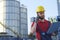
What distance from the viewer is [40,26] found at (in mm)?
3662

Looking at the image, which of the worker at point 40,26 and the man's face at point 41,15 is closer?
the worker at point 40,26

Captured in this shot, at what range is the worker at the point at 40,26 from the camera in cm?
354

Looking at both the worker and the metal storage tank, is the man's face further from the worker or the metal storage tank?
the metal storage tank

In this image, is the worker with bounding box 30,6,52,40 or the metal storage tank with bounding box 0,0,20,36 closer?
the worker with bounding box 30,6,52,40

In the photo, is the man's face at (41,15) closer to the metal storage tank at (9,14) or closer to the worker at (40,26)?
the worker at (40,26)

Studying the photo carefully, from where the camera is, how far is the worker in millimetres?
3539

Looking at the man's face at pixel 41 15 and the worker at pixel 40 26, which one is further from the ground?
the man's face at pixel 41 15

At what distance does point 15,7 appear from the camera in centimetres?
5488

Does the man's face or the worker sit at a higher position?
the man's face

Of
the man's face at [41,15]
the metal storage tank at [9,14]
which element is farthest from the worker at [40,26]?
the metal storage tank at [9,14]

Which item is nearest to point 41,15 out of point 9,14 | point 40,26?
point 40,26

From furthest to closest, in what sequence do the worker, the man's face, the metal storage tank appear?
the metal storage tank, the man's face, the worker

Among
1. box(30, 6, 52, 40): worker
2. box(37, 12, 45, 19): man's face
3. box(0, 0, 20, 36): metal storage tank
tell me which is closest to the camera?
box(30, 6, 52, 40): worker

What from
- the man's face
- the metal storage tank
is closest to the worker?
the man's face
